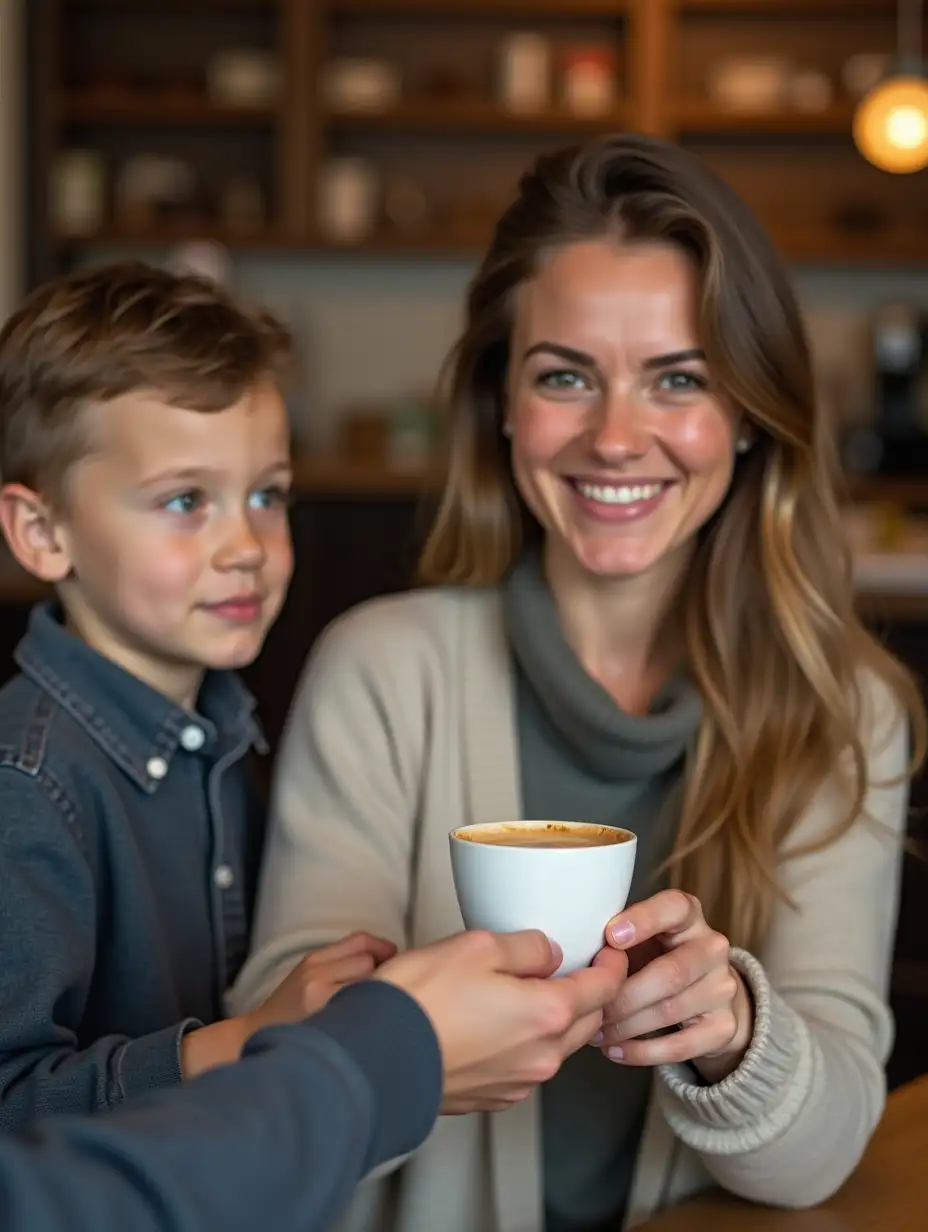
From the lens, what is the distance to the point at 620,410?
4.64ft

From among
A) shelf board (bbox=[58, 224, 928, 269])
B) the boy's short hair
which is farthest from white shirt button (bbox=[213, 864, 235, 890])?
shelf board (bbox=[58, 224, 928, 269])

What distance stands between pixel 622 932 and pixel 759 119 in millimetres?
4336

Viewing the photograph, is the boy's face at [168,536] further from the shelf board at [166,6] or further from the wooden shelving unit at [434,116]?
the shelf board at [166,6]

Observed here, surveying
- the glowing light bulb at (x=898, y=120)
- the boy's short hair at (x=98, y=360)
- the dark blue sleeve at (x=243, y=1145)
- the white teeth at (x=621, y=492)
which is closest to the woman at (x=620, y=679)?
the white teeth at (x=621, y=492)

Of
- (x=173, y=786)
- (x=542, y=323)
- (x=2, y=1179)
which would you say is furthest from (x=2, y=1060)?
(x=542, y=323)

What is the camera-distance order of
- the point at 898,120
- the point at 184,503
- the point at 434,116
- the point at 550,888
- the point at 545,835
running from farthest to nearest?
the point at 434,116
the point at 898,120
the point at 184,503
the point at 545,835
the point at 550,888

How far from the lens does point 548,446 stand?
1460mm

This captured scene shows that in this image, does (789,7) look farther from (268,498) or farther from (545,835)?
(545,835)

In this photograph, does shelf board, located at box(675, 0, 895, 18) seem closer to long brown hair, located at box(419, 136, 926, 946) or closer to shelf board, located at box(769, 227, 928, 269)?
shelf board, located at box(769, 227, 928, 269)

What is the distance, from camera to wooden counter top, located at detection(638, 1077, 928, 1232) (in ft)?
3.12

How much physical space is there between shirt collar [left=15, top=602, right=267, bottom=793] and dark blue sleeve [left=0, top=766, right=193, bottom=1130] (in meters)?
0.13

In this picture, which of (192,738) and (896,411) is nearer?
(192,738)

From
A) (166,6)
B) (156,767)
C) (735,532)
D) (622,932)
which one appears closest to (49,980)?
(156,767)

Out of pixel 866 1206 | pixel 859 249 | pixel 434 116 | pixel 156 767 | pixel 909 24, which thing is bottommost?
pixel 866 1206
